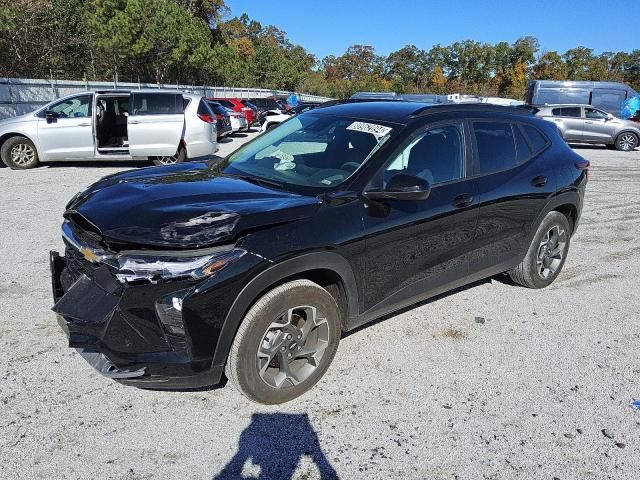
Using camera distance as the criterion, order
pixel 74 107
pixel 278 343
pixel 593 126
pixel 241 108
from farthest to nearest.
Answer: pixel 241 108 → pixel 593 126 → pixel 74 107 → pixel 278 343

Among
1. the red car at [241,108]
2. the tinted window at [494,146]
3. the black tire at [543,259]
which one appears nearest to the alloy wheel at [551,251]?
the black tire at [543,259]

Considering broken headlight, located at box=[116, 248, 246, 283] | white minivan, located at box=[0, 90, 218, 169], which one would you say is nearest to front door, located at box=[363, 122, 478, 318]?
broken headlight, located at box=[116, 248, 246, 283]

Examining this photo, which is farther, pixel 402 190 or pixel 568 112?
pixel 568 112

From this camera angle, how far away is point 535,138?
466 centimetres

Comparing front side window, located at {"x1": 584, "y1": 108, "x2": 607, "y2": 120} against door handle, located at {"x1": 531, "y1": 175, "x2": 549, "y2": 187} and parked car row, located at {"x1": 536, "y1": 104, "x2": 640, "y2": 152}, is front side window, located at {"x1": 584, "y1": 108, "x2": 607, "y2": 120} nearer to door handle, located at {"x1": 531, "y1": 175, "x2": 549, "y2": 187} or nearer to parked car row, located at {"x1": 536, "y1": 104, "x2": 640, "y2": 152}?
parked car row, located at {"x1": 536, "y1": 104, "x2": 640, "y2": 152}

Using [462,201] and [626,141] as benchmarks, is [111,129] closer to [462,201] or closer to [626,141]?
[462,201]

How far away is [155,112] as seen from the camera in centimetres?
1121

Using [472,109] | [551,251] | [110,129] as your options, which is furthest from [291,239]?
[110,129]

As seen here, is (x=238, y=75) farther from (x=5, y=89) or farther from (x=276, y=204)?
(x=276, y=204)

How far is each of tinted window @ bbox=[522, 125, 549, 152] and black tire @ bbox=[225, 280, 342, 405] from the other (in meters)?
2.67

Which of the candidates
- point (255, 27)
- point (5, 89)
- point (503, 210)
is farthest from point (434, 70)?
point (503, 210)

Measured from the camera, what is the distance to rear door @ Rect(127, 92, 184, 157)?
1098cm

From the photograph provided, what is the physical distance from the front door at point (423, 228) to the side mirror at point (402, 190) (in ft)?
0.23

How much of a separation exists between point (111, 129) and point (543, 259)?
32.5 ft
